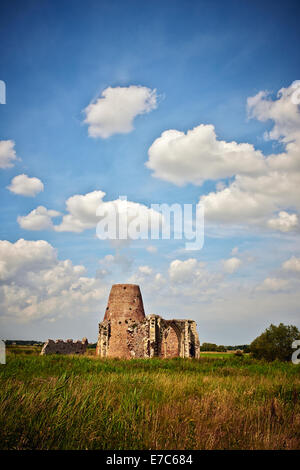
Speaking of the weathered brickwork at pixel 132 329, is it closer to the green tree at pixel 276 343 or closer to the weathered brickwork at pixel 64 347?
the weathered brickwork at pixel 64 347

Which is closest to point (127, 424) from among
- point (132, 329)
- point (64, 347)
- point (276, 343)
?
point (132, 329)

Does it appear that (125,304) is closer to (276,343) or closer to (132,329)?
(132,329)

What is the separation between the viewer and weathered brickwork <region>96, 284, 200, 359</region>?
26734 millimetres

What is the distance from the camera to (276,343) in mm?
43812

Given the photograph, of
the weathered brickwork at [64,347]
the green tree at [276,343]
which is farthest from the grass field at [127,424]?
the green tree at [276,343]

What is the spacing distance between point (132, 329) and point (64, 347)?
7.18 metres

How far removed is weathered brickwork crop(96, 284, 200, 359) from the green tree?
19004 mm

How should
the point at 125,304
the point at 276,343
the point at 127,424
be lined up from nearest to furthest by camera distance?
the point at 127,424, the point at 125,304, the point at 276,343

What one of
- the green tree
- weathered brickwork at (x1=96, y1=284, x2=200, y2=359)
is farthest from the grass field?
the green tree

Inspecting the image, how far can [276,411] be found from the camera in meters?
5.50

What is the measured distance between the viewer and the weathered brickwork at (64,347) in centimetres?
2673

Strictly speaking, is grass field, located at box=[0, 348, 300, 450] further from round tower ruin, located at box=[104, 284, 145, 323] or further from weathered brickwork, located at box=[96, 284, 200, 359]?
round tower ruin, located at box=[104, 284, 145, 323]
